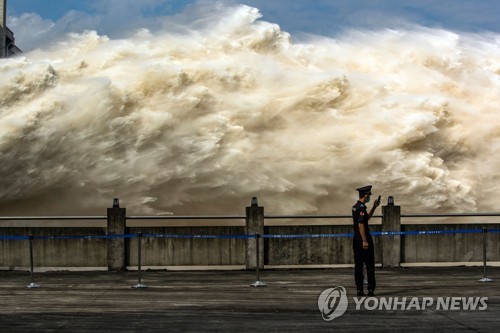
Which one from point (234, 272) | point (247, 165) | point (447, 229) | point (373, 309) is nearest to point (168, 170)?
point (247, 165)

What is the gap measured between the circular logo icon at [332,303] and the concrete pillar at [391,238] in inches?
170

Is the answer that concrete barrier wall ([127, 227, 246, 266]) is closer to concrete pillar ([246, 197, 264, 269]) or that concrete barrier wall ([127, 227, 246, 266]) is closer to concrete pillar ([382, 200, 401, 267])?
concrete pillar ([246, 197, 264, 269])

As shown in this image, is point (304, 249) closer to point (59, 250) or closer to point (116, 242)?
point (116, 242)

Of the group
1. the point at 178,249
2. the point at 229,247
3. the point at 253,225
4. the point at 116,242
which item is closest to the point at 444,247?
the point at 253,225

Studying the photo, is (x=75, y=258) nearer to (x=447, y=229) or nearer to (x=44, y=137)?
(x=44, y=137)

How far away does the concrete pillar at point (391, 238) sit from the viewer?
18.8 metres

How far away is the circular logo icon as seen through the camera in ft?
37.3

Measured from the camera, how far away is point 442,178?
88.9 feet

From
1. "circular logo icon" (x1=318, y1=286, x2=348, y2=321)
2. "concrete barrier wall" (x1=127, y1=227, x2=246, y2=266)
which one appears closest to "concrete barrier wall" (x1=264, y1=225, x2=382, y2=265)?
"concrete barrier wall" (x1=127, y1=227, x2=246, y2=266)

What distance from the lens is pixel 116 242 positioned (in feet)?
60.7

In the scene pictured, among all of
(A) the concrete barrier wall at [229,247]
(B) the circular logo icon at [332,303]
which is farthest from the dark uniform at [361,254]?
(A) the concrete barrier wall at [229,247]

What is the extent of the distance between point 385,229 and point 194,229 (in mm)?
4680

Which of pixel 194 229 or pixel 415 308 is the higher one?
pixel 194 229

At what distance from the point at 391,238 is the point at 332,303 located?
21.7 ft
